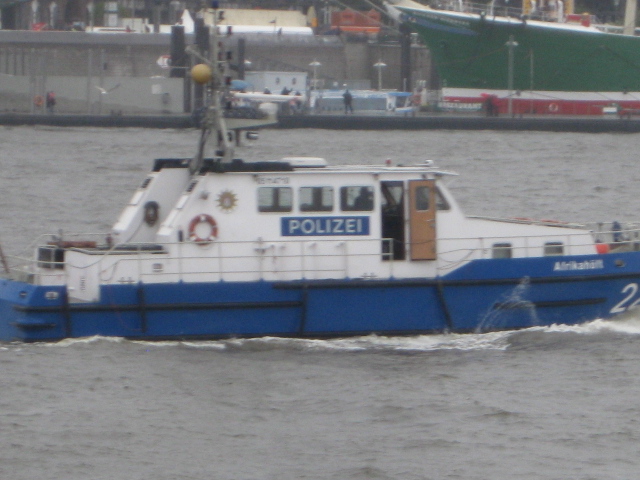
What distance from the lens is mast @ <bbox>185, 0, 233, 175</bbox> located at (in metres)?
15.9

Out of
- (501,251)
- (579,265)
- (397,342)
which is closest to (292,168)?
(397,342)

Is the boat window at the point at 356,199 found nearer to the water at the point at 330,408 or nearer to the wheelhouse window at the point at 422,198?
the wheelhouse window at the point at 422,198

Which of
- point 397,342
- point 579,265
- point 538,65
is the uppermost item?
point 538,65

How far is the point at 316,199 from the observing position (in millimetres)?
15773

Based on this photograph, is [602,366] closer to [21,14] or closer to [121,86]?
[121,86]

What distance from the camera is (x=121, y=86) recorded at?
2356 inches

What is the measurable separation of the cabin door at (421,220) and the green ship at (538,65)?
46143mm

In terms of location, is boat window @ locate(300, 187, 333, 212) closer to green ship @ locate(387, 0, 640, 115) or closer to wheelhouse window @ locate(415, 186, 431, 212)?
wheelhouse window @ locate(415, 186, 431, 212)

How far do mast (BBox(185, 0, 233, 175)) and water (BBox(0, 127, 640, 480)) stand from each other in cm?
238

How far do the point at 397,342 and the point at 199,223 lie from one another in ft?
9.42

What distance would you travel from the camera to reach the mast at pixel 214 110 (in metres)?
15.9

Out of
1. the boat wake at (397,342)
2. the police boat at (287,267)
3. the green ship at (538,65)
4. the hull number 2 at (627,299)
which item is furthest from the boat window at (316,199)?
the green ship at (538,65)

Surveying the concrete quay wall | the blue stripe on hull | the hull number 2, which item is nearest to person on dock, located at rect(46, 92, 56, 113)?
the concrete quay wall

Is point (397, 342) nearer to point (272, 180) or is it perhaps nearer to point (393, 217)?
point (393, 217)
